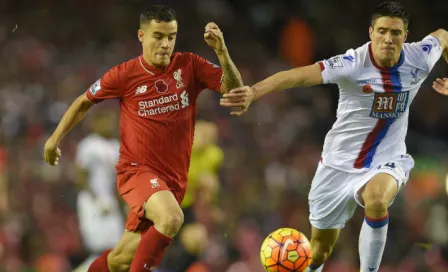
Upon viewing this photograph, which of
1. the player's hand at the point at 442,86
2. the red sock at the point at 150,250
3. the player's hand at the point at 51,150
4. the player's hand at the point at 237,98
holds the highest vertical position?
the player's hand at the point at 237,98

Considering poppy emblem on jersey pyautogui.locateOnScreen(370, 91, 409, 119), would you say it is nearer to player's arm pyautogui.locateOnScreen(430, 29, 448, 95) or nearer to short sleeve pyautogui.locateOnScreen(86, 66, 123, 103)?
player's arm pyautogui.locateOnScreen(430, 29, 448, 95)

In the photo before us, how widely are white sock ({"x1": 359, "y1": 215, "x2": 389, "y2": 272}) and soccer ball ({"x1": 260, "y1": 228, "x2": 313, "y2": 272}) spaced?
16.6 inches

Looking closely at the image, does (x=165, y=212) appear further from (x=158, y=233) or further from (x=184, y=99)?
(x=184, y=99)

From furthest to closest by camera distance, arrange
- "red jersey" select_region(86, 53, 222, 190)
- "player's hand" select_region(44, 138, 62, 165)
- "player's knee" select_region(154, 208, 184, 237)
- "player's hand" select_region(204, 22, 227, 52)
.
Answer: "player's hand" select_region(44, 138, 62, 165) < "red jersey" select_region(86, 53, 222, 190) < "player's knee" select_region(154, 208, 184, 237) < "player's hand" select_region(204, 22, 227, 52)

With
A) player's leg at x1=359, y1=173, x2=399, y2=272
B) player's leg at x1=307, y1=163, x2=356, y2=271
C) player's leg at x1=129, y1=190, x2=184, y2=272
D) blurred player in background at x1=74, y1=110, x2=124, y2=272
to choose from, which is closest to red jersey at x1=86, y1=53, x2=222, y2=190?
player's leg at x1=129, y1=190, x2=184, y2=272

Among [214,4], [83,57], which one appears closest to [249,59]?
[214,4]

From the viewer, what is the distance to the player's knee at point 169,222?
5.87 metres

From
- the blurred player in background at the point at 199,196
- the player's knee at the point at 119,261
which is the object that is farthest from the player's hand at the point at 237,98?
the blurred player in background at the point at 199,196

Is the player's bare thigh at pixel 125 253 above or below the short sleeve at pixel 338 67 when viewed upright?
below

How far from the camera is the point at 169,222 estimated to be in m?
5.87

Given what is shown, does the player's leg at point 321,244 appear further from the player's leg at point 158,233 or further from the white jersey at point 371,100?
the player's leg at point 158,233

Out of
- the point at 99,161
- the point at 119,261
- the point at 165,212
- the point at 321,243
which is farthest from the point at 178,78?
the point at 99,161

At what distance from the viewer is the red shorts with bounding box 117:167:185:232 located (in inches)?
241

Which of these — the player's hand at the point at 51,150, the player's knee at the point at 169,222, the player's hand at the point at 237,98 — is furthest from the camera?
the player's hand at the point at 51,150
